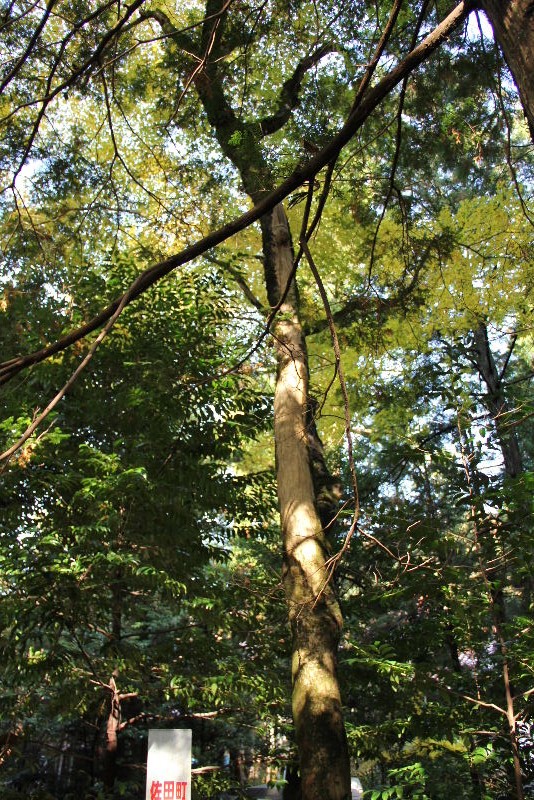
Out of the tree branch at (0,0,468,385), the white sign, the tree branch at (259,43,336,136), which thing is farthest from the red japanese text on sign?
the tree branch at (259,43,336,136)

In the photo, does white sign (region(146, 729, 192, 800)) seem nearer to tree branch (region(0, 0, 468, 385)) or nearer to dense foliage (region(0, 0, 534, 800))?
dense foliage (region(0, 0, 534, 800))

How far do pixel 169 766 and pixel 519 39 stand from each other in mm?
3697

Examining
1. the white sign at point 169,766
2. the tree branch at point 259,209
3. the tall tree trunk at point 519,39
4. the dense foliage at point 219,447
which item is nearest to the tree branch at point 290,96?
the dense foliage at point 219,447

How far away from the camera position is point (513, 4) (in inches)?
62.7

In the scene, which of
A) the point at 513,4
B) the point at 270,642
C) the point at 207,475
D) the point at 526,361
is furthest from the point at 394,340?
the point at 526,361

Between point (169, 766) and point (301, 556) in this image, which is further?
point (301, 556)

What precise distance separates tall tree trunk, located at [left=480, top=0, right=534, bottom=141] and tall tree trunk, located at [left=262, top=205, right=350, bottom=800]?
1.31 meters

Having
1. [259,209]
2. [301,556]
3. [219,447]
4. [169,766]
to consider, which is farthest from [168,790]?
[259,209]

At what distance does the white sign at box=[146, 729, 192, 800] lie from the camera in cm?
346

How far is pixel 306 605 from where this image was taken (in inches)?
140

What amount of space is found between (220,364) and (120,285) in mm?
1095

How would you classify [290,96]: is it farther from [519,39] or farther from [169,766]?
[169,766]

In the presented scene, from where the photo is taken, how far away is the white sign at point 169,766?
3.46 metres

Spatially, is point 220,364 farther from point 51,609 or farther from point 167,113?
point 167,113
